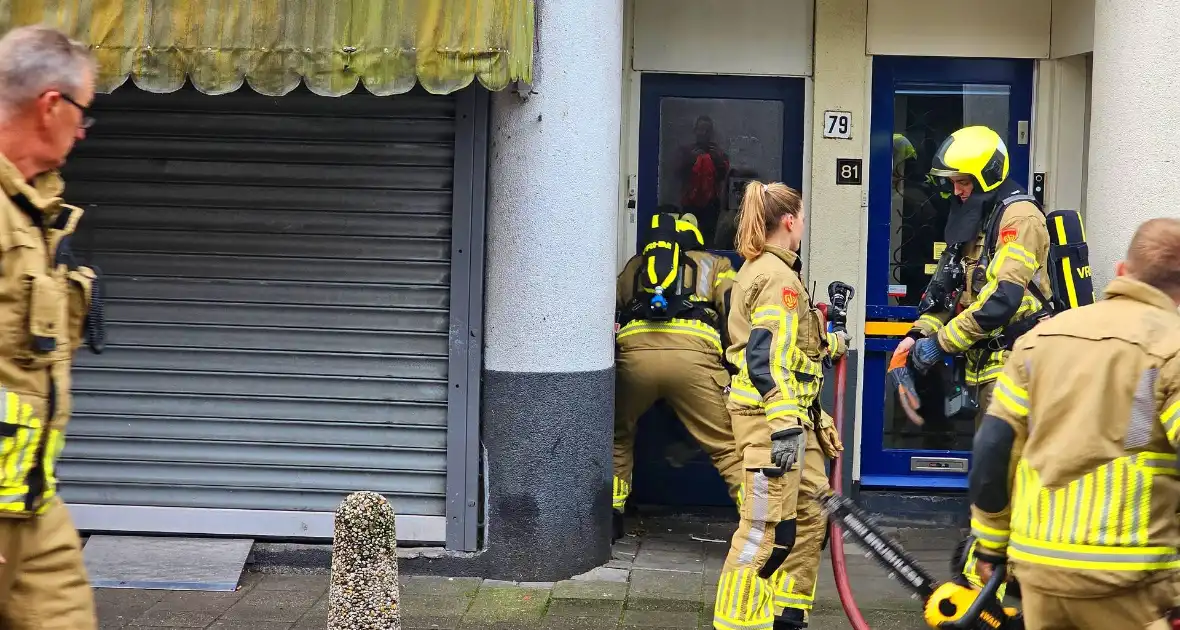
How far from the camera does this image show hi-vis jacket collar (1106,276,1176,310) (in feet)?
11.4

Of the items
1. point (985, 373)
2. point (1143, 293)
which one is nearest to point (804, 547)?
point (985, 373)

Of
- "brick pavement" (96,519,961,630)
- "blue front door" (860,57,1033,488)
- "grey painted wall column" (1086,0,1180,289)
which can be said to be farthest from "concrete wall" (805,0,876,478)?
"brick pavement" (96,519,961,630)

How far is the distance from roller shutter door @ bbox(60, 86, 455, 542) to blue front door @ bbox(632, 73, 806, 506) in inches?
66.1

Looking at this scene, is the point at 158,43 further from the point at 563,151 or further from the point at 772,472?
the point at 772,472

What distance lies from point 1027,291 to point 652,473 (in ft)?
9.04

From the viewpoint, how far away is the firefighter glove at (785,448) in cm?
508

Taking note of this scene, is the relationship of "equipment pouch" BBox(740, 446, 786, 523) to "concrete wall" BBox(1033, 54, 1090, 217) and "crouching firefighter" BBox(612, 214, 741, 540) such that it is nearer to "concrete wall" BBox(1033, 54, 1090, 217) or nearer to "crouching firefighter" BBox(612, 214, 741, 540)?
"crouching firefighter" BBox(612, 214, 741, 540)

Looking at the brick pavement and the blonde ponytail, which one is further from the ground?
the blonde ponytail

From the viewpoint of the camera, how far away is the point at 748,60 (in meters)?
7.68

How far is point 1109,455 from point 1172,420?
0.58ft

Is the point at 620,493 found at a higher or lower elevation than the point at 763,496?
lower

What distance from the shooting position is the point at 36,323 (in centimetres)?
326

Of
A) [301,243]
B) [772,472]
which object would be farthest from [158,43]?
[772,472]

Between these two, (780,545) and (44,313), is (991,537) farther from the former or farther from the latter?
(44,313)
